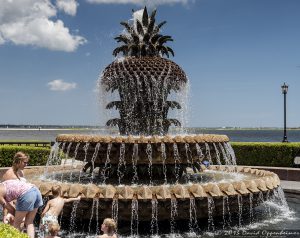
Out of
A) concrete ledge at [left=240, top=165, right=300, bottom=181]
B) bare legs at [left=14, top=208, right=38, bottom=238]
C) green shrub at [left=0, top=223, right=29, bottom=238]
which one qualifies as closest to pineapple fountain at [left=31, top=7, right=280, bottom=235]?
bare legs at [left=14, top=208, right=38, bottom=238]

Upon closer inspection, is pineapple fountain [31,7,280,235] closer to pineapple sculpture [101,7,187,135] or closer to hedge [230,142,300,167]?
pineapple sculpture [101,7,187,135]

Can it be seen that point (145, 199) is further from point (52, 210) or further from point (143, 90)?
point (143, 90)

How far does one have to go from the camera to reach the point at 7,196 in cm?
653

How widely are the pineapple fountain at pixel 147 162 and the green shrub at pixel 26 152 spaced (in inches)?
290

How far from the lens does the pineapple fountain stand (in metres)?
8.80

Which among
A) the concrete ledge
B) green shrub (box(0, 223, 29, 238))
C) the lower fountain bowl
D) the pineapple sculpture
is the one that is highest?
the pineapple sculpture

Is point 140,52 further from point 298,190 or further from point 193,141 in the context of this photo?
point 298,190

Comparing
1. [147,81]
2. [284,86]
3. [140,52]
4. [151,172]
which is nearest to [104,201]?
[151,172]

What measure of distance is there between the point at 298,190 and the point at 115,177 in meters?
6.98

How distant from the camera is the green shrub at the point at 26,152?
2069 centimetres

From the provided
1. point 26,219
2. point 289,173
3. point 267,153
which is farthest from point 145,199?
point 267,153

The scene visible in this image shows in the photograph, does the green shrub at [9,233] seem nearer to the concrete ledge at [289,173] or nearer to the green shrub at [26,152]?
the concrete ledge at [289,173]

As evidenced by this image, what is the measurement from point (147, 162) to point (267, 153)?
1218cm

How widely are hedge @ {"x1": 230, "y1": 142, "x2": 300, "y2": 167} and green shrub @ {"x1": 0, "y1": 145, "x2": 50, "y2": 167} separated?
1014 cm
